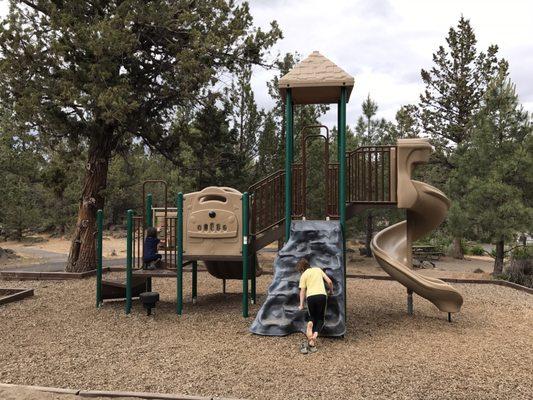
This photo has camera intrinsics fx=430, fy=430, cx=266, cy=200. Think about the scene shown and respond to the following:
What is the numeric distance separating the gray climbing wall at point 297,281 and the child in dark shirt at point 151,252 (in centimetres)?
272

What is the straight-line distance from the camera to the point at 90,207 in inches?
562

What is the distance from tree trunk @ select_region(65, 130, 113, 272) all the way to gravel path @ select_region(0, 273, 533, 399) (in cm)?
475

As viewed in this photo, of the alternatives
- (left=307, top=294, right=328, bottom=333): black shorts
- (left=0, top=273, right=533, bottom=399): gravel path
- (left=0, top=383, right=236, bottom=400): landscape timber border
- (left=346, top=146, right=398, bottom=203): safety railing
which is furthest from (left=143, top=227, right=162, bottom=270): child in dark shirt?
(left=0, top=383, right=236, bottom=400): landscape timber border

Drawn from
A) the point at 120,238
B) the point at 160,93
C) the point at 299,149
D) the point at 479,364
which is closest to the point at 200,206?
the point at 479,364

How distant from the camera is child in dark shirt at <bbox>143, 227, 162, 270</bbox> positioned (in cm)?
859

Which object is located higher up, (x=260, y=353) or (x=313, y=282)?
(x=313, y=282)

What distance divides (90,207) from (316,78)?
9.67 metres

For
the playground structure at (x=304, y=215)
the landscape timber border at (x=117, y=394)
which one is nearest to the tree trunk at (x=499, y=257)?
the playground structure at (x=304, y=215)

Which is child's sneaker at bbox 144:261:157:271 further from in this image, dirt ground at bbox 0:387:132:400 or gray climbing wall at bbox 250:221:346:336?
dirt ground at bbox 0:387:132:400

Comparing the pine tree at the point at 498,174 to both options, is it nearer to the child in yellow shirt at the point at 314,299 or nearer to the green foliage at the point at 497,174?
the green foliage at the point at 497,174

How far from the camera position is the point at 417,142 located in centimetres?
821

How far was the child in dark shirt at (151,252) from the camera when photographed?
8.59m

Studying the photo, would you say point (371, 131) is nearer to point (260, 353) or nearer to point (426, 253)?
point (426, 253)

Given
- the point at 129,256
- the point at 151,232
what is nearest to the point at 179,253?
the point at 151,232
